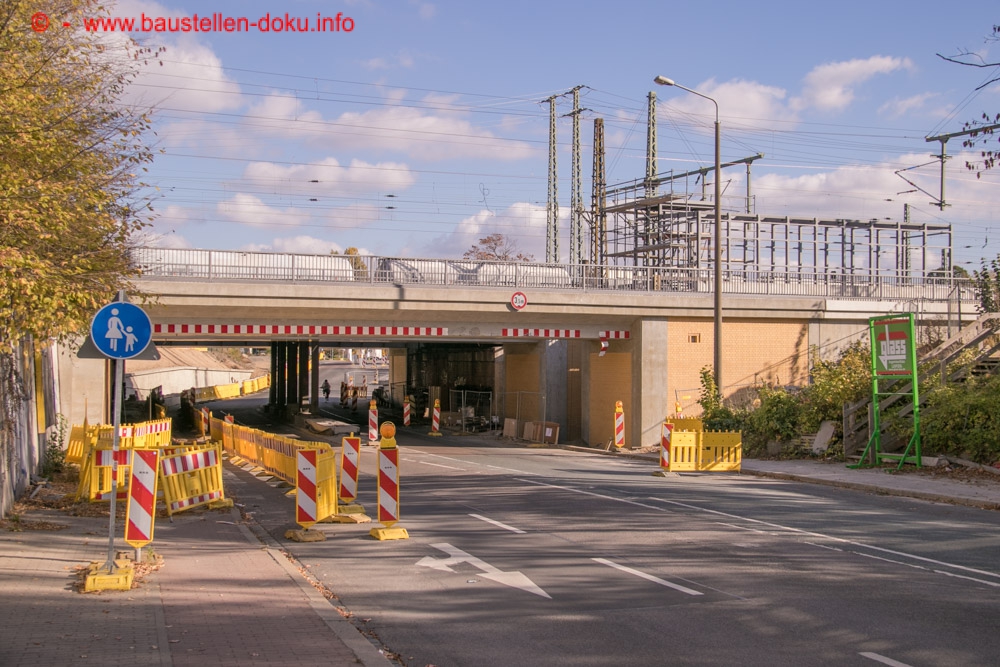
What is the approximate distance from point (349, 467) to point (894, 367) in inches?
475

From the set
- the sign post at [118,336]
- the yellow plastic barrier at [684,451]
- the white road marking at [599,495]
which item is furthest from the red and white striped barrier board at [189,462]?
the yellow plastic barrier at [684,451]

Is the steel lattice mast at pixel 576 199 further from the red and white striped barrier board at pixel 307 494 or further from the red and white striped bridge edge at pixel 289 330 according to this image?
the red and white striped barrier board at pixel 307 494

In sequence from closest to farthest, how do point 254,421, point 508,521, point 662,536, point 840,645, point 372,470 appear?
point 840,645 < point 662,536 < point 508,521 < point 372,470 < point 254,421

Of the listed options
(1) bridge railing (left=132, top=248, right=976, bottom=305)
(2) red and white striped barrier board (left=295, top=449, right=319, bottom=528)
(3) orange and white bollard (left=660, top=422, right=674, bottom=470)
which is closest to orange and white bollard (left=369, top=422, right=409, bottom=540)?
(2) red and white striped barrier board (left=295, top=449, right=319, bottom=528)

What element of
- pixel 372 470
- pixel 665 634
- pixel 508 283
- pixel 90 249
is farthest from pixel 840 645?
pixel 508 283

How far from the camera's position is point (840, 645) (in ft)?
22.5

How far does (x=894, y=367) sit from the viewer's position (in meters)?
19.5

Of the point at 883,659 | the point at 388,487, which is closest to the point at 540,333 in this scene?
the point at 388,487

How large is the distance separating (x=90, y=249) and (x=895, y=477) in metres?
15.1

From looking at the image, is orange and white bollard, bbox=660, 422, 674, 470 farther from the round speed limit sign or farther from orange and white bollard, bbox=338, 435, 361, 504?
the round speed limit sign

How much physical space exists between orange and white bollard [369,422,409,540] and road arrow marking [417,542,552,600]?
2.34ft

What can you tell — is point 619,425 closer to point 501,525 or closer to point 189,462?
point 501,525

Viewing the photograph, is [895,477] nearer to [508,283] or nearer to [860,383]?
[860,383]

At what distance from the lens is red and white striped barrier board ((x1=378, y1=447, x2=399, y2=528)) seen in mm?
11648
